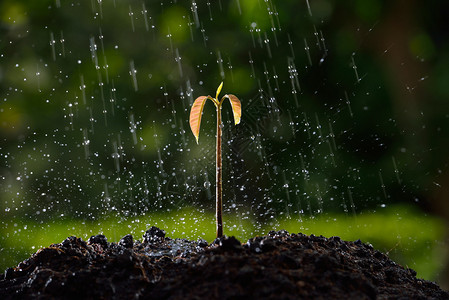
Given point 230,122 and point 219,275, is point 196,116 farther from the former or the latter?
point 230,122

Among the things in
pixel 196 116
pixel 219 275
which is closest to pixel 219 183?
pixel 196 116

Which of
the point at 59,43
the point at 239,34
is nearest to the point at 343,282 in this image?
the point at 239,34

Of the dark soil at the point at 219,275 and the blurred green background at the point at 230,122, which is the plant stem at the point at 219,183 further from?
the blurred green background at the point at 230,122

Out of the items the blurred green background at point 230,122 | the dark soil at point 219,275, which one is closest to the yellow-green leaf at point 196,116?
the dark soil at point 219,275

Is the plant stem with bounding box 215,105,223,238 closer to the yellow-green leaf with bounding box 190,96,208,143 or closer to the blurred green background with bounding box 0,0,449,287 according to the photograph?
the yellow-green leaf with bounding box 190,96,208,143

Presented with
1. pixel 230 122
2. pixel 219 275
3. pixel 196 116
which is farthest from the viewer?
pixel 230 122

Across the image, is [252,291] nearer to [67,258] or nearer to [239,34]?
[67,258]
